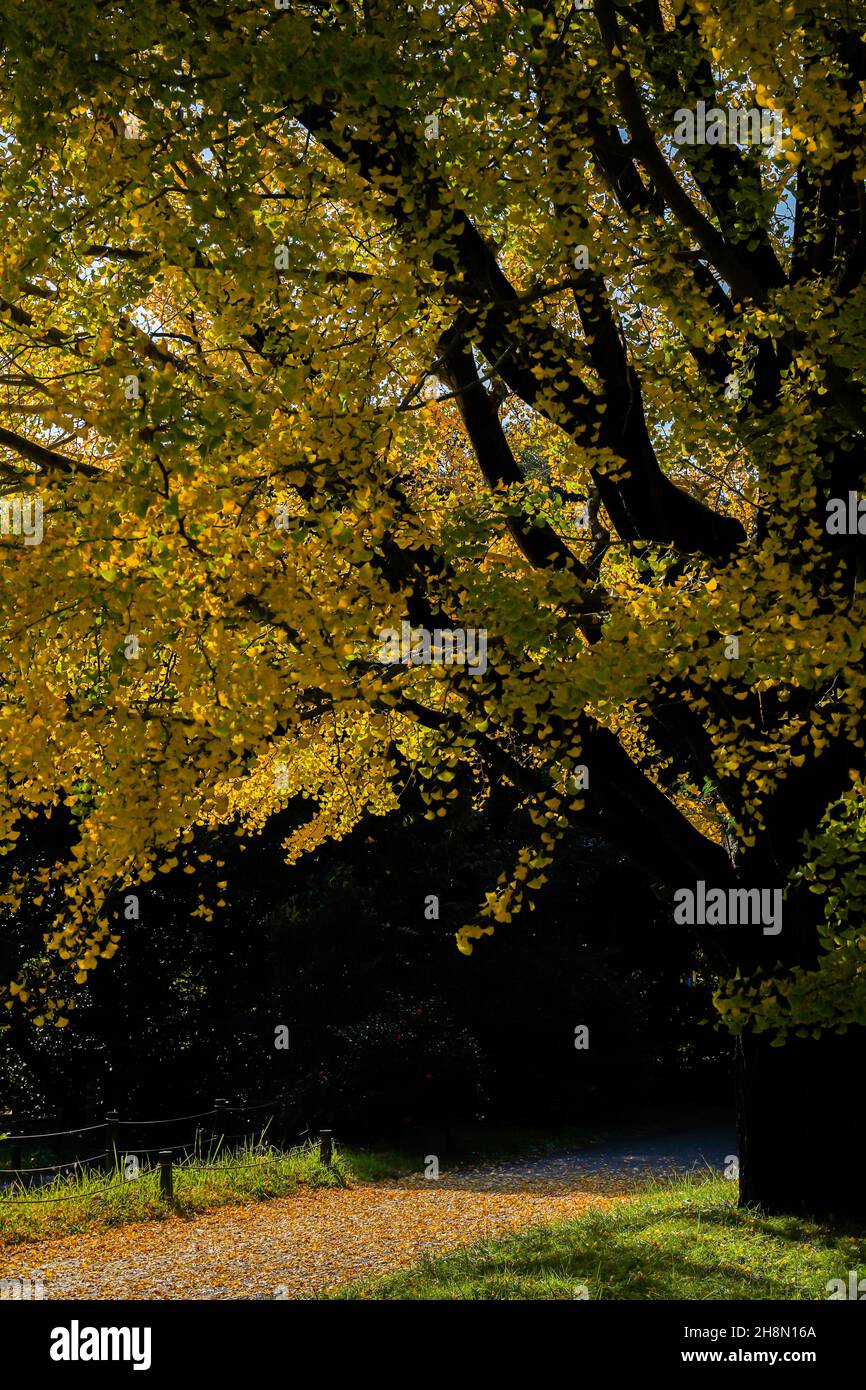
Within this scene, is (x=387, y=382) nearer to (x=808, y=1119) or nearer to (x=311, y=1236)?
(x=808, y=1119)

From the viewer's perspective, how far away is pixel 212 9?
4.63 m

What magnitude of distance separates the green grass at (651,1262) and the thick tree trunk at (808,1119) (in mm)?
215

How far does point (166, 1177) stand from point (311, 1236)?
1.92 metres

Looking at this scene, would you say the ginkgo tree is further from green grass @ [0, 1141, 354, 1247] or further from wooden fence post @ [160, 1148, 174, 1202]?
wooden fence post @ [160, 1148, 174, 1202]

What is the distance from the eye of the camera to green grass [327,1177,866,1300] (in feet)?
20.1

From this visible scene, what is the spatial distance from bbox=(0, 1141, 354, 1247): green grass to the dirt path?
0.70 ft

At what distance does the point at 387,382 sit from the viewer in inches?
244

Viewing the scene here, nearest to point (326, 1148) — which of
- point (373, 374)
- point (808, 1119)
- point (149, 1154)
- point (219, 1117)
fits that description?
point (219, 1117)

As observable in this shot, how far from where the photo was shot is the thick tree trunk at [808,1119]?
23.9 feet

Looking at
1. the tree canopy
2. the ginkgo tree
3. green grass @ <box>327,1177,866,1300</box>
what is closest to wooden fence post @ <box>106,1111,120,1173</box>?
green grass @ <box>327,1177,866,1300</box>

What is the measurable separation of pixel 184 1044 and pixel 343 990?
3794 mm
